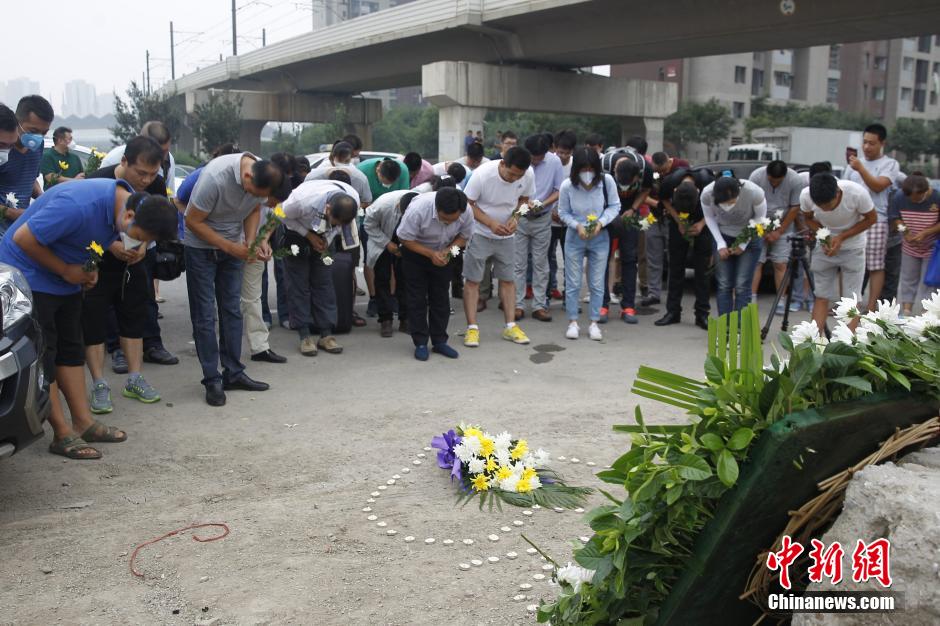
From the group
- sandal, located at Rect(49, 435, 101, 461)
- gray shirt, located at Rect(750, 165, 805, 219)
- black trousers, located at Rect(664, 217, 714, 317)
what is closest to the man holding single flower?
black trousers, located at Rect(664, 217, 714, 317)

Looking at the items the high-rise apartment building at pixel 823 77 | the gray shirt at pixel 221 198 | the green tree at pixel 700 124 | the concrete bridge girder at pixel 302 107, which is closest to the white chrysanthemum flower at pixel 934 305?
the gray shirt at pixel 221 198

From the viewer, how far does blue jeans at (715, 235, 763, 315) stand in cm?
875

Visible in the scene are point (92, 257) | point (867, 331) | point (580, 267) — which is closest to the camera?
point (867, 331)

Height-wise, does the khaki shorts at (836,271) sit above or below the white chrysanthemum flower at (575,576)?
above

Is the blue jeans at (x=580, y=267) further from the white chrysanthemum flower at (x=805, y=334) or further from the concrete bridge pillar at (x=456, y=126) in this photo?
the concrete bridge pillar at (x=456, y=126)

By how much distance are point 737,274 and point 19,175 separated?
6.88m

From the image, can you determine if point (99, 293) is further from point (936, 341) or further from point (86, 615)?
point (936, 341)

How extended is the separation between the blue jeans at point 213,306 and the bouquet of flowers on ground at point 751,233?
16.4ft

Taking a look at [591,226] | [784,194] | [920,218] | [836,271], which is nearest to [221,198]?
[591,226]

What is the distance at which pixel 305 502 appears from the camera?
4.54 meters

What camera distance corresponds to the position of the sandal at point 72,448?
16.8 ft

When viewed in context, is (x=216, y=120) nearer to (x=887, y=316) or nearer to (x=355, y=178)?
(x=355, y=178)

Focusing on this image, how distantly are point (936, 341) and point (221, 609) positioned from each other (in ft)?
9.17

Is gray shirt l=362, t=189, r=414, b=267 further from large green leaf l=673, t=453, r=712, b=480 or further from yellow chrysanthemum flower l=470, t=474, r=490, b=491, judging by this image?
large green leaf l=673, t=453, r=712, b=480
